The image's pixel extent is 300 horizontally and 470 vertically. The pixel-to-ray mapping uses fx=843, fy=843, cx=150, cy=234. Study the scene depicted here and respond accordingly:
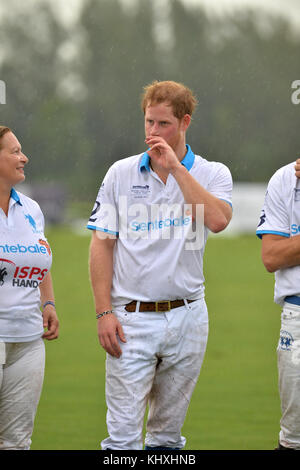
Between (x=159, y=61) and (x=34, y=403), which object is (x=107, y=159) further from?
(x=34, y=403)

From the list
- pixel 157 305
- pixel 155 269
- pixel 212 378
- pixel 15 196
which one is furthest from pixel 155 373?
pixel 212 378

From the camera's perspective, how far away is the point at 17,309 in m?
3.92

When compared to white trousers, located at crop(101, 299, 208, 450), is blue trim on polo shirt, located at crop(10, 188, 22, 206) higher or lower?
higher

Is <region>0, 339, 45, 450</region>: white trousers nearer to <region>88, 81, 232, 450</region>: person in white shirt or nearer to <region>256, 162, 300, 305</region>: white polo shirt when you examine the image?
<region>88, 81, 232, 450</region>: person in white shirt

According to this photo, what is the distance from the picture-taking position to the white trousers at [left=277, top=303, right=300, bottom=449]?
153 inches

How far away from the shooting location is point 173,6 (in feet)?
172

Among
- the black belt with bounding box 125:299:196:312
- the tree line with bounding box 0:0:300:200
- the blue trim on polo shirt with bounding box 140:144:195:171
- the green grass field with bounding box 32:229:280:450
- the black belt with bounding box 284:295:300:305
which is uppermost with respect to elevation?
the tree line with bounding box 0:0:300:200

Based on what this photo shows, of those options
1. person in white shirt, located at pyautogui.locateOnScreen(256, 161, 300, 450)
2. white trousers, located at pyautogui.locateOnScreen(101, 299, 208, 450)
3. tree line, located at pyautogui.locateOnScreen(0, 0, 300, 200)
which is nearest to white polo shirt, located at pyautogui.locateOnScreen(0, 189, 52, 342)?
white trousers, located at pyautogui.locateOnScreen(101, 299, 208, 450)

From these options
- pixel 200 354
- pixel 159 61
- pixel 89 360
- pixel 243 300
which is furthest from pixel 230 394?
pixel 159 61

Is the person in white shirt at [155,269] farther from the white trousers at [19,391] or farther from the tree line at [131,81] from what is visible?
the tree line at [131,81]

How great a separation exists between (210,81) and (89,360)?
1607 inches

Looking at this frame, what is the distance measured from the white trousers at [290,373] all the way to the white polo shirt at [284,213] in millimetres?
118

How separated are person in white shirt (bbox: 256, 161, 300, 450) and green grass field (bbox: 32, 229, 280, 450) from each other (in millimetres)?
1983

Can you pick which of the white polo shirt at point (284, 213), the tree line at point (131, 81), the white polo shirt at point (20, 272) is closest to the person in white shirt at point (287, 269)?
Result: the white polo shirt at point (284, 213)
